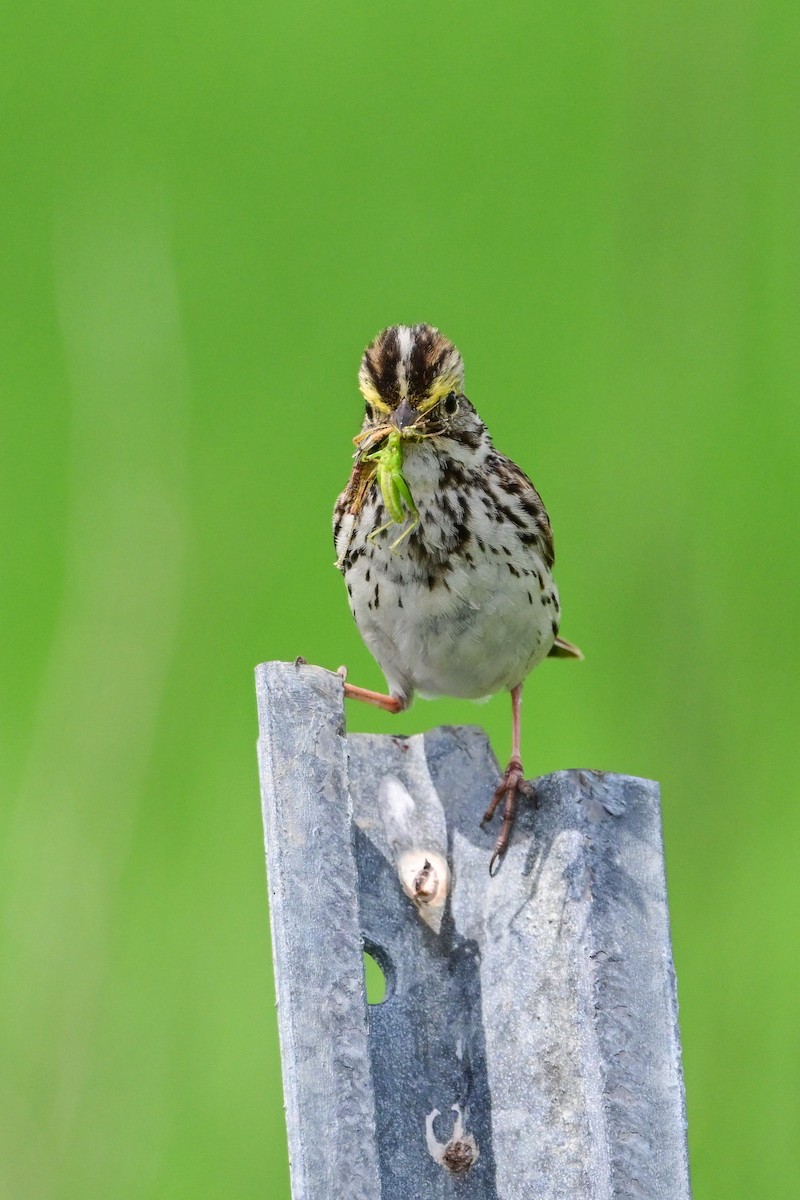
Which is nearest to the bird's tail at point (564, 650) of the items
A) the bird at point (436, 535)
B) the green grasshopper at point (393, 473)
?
the bird at point (436, 535)

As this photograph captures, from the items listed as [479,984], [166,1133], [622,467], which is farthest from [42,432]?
[479,984]

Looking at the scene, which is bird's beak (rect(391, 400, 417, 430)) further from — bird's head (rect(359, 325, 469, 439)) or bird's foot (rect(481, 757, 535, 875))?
bird's foot (rect(481, 757, 535, 875))

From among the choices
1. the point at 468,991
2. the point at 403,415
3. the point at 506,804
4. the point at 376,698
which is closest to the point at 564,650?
the point at 376,698

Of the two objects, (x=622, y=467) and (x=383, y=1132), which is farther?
(x=622, y=467)

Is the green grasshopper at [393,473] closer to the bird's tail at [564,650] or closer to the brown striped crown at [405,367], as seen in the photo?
the brown striped crown at [405,367]

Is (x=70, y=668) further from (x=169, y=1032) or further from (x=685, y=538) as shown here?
(x=685, y=538)

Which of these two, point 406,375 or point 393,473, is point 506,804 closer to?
point 393,473
